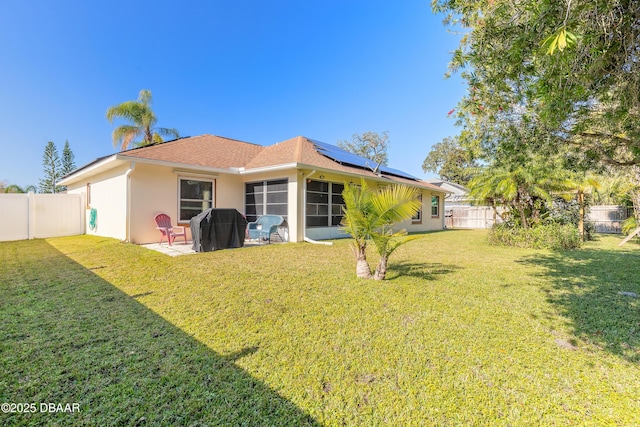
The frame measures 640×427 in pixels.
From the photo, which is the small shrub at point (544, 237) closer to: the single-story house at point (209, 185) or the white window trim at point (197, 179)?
the single-story house at point (209, 185)

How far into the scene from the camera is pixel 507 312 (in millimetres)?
3770

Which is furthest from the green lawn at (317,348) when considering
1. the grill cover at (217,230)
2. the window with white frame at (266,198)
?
the window with white frame at (266,198)

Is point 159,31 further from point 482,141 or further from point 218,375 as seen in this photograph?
point 218,375

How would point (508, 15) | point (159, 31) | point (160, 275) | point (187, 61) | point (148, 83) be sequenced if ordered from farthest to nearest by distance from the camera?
point (148, 83) → point (187, 61) → point (159, 31) → point (160, 275) → point (508, 15)

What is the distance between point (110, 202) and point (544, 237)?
1620 centimetres

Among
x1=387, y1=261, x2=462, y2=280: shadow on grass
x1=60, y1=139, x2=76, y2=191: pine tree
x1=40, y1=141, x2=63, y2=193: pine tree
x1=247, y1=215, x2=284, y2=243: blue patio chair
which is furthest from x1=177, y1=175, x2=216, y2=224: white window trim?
x1=60, y1=139, x2=76, y2=191: pine tree

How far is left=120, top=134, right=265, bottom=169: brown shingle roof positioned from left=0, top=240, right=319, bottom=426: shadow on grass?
663 cm

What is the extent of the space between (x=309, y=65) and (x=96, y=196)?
42.2 feet

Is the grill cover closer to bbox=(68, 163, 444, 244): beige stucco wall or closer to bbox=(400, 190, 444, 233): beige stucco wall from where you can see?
bbox=(68, 163, 444, 244): beige stucco wall

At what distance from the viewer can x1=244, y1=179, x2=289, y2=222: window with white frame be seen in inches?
413

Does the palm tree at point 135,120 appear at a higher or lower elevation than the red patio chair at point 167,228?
higher

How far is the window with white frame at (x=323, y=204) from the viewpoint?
35.2ft

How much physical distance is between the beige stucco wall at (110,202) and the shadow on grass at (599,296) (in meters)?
11.4

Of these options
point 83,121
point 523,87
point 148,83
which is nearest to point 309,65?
point 148,83
